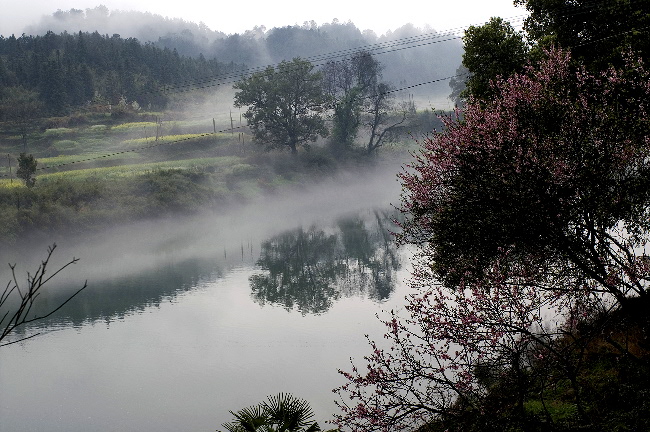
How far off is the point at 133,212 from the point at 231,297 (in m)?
27.8

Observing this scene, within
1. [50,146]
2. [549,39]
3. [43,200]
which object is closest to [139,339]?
[549,39]

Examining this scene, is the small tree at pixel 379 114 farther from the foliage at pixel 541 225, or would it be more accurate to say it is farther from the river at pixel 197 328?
the foliage at pixel 541 225

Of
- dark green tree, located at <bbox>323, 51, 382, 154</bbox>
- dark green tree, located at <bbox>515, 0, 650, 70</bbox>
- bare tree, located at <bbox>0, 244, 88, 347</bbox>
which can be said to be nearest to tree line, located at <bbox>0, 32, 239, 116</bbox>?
dark green tree, located at <bbox>323, 51, 382, 154</bbox>

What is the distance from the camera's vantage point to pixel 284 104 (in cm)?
7612

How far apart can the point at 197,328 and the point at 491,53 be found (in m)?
15.2

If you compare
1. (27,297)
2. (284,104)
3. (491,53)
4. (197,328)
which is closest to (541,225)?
(27,297)

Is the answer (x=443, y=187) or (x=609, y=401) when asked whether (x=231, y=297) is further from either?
(x=609, y=401)

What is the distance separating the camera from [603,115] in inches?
512

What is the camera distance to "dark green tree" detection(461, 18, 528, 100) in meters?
22.1

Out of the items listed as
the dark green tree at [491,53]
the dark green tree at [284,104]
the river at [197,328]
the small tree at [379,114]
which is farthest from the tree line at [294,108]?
the dark green tree at [491,53]

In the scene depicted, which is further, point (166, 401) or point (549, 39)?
point (549, 39)

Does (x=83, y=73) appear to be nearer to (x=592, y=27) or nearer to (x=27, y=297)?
(x=592, y=27)

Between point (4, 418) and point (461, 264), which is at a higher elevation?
point (4, 418)

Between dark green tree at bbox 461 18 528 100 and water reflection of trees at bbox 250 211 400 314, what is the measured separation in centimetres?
1007
